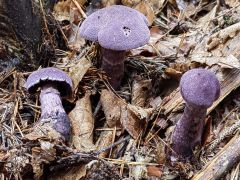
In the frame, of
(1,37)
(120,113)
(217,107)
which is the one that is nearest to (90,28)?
(120,113)

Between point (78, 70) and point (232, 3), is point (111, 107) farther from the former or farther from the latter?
point (232, 3)

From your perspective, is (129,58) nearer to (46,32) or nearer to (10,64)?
(46,32)

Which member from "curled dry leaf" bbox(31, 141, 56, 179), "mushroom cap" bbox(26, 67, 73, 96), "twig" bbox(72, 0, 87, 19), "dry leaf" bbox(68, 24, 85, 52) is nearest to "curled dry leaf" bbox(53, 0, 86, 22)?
"twig" bbox(72, 0, 87, 19)

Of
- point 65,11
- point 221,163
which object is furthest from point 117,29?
point 65,11

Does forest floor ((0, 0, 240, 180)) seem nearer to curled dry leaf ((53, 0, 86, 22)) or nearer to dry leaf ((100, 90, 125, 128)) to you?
dry leaf ((100, 90, 125, 128))

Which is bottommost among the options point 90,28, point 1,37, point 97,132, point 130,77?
point 97,132

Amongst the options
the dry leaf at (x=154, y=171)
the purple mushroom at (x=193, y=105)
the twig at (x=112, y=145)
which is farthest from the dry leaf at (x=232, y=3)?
the dry leaf at (x=154, y=171)

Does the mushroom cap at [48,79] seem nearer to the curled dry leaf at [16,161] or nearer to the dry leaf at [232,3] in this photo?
the curled dry leaf at [16,161]
